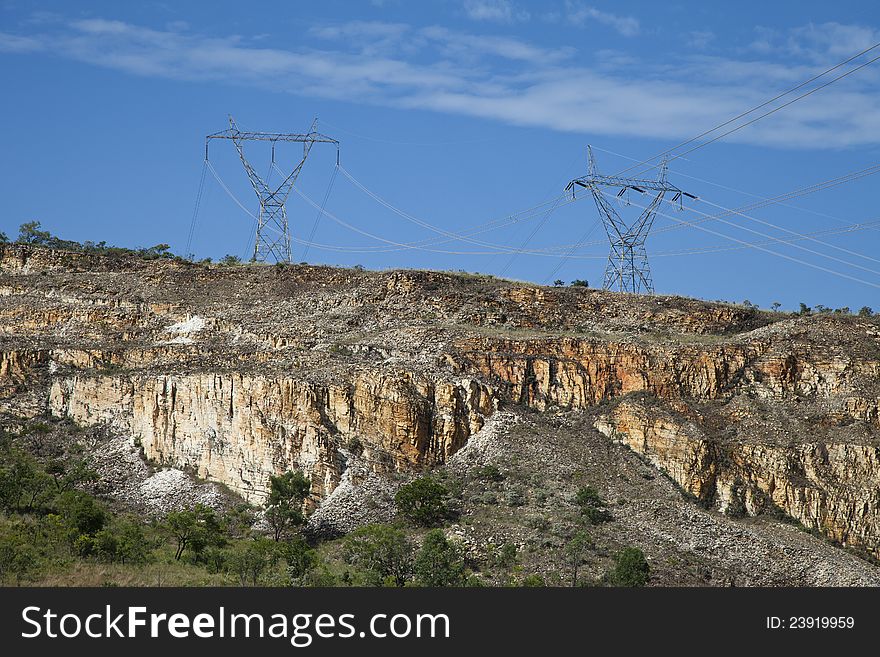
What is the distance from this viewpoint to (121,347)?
78.5m

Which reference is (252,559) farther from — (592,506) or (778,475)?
(778,475)

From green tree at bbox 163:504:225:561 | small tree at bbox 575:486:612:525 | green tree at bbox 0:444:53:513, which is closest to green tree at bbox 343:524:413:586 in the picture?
green tree at bbox 163:504:225:561

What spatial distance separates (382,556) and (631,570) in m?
10.1

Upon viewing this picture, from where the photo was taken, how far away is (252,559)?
2067 inches

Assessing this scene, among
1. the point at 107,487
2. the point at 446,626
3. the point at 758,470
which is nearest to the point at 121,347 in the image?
the point at 107,487

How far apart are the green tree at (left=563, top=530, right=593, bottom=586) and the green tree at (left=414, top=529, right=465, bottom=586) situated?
4.45 metres

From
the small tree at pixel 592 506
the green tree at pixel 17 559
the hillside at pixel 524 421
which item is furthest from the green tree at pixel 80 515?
the small tree at pixel 592 506

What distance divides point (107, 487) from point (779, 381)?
115 ft

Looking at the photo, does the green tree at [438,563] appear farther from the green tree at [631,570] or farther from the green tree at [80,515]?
the green tree at [80,515]

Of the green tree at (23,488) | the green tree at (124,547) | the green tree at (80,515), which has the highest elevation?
the green tree at (23,488)

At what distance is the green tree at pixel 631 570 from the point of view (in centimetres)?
5288

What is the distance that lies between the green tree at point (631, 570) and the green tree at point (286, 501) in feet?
47.5

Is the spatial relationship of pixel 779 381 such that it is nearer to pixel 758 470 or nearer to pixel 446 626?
pixel 758 470

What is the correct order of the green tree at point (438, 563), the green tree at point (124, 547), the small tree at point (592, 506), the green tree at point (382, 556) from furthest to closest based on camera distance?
the small tree at point (592, 506), the green tree at point (124, 547), the green tree at point (382, 556), the green tree at point (438, 563)
